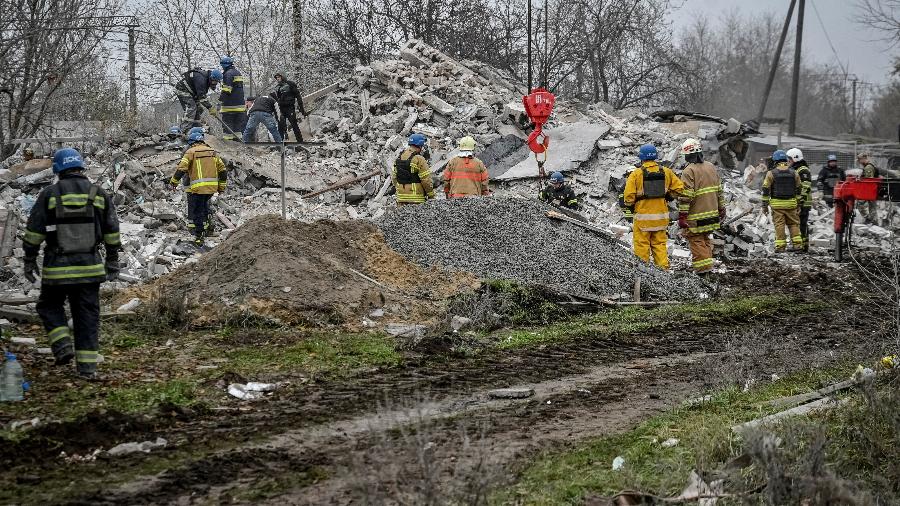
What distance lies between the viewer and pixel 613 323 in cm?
1116

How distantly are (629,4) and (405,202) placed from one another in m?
20.5

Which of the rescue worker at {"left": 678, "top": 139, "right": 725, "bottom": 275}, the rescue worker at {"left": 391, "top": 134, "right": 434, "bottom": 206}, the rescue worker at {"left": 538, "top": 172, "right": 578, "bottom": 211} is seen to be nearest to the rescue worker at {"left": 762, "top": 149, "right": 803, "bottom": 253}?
the rescue worker at {"left": 538, "top": 172, "right": 578, "bottom": 211}

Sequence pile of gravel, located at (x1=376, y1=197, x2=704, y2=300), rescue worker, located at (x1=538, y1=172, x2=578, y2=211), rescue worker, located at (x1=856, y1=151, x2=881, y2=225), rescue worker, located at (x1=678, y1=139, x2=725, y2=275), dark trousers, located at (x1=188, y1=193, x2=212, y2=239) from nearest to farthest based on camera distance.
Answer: pile of gravel, located at (x1=376, y1=197, x2=704, y2=300), rescue worker, located at (x1=678, y1=139, x2=725, y2=275), dark trousers, located at (x1=188, y1=193, x2=212, y2=239), rescue worker, located at (x1=538, y1=172, x2=578, y2=211), rescue worker, located at (x1=856, y1=151, x2=881, y2=225)

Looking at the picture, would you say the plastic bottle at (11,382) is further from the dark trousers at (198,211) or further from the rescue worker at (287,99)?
the rescue worker at (287,99)

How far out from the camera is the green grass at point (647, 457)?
5.30 m

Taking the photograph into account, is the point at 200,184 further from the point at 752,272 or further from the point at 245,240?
the point at 752,272

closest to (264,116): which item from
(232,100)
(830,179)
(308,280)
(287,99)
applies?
(232,100)

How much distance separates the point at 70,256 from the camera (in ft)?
25.8

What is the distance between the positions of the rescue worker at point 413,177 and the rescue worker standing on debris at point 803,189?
25.0ft

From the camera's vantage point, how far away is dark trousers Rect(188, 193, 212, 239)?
14641 millimetres

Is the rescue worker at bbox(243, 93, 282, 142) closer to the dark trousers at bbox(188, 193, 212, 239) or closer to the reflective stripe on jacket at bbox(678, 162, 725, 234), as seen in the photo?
the dark trousers at bbox(188, 193, 212, 239)

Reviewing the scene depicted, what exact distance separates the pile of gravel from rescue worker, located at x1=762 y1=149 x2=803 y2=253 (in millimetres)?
5261

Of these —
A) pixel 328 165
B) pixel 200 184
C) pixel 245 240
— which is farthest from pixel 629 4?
pixel 245 240

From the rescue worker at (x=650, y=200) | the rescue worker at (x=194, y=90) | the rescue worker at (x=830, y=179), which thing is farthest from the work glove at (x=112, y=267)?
the rescue worker at (x=830, y=179)
